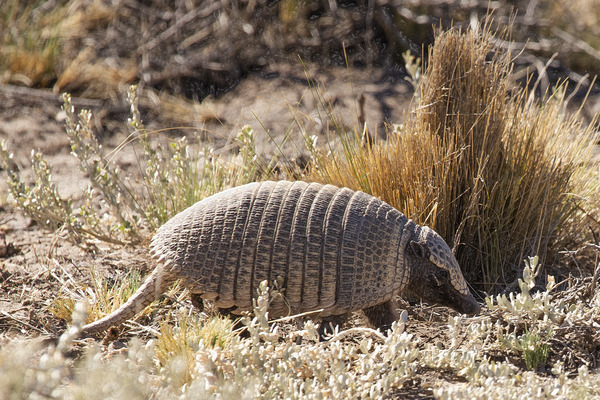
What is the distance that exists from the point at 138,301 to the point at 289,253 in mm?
749

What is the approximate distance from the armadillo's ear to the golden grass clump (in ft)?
1.28

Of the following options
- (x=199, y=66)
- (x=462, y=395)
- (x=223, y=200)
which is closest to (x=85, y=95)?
(x=199, y=66)

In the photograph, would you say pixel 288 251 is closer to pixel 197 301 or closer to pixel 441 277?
pixel 197 301

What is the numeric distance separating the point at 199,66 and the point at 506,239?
431cm

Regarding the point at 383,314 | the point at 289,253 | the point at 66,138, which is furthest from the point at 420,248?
the point at 66,138

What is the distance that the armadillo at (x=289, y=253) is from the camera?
309cm

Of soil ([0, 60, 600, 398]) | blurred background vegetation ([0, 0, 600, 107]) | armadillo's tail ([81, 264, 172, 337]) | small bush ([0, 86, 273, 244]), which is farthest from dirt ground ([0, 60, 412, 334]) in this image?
armadillo's tail ([81, 264, 172, 337])

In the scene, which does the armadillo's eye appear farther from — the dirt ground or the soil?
the dirt ground

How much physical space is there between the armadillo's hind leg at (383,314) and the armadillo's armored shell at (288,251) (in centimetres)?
16

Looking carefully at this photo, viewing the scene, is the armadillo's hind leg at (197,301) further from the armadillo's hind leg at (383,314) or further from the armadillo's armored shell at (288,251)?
the armadillo's hind leg at (383,314)

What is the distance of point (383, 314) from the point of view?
334 centimetres

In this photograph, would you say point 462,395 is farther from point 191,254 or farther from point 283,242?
point 191,254

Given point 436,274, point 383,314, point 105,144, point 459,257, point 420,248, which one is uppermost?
point 420,248

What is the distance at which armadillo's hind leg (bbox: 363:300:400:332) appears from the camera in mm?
3330
